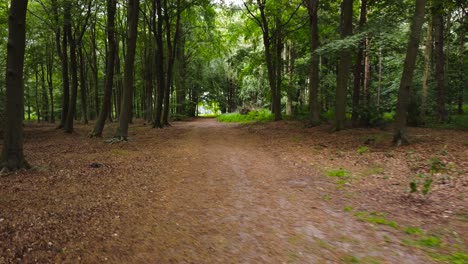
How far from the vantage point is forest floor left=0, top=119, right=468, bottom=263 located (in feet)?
12.0

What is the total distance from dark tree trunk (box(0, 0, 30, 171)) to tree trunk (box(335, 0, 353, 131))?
1114cm

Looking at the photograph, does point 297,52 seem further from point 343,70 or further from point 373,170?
point 373,170

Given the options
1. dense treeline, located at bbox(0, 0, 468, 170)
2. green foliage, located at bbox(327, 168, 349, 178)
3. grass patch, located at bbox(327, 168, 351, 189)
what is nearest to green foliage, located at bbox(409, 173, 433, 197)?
grass patch, located at bbox(327, 168, 351, 189)

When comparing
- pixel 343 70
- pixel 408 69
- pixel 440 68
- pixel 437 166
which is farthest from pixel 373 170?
pixel 440 68

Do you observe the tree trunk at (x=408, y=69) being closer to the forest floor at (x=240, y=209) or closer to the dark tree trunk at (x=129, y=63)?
the forest floor at (x=240, y=209)

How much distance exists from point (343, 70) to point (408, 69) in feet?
13.2

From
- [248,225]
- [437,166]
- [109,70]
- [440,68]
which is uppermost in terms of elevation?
[440,68]

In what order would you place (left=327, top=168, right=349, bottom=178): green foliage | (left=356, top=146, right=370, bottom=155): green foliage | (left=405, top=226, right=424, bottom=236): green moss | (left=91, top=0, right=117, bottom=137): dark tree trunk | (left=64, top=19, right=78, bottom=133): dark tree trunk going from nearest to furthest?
(left=405, top=226, right=424, bottom=236): green moss
(left=327, top=168, right=349, bottom=178): green foliage
(left=356, top=146, right=370, bottom=155): green foliage
(left=91, top=0, right=117, bottom=137): dark tree trunk
(left=64, top=19, right=78, bottom=133): dark tree trunk

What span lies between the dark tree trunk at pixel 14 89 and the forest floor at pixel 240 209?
2.31 ft

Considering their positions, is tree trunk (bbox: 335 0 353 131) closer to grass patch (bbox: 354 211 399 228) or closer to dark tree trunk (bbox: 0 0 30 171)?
grass patch (bbox: 354 211 399 228)

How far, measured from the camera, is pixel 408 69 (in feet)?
31.6

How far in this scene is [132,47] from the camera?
13336 mm

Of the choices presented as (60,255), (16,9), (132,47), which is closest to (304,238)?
(60,255)

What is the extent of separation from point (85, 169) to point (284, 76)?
18.7 meters
